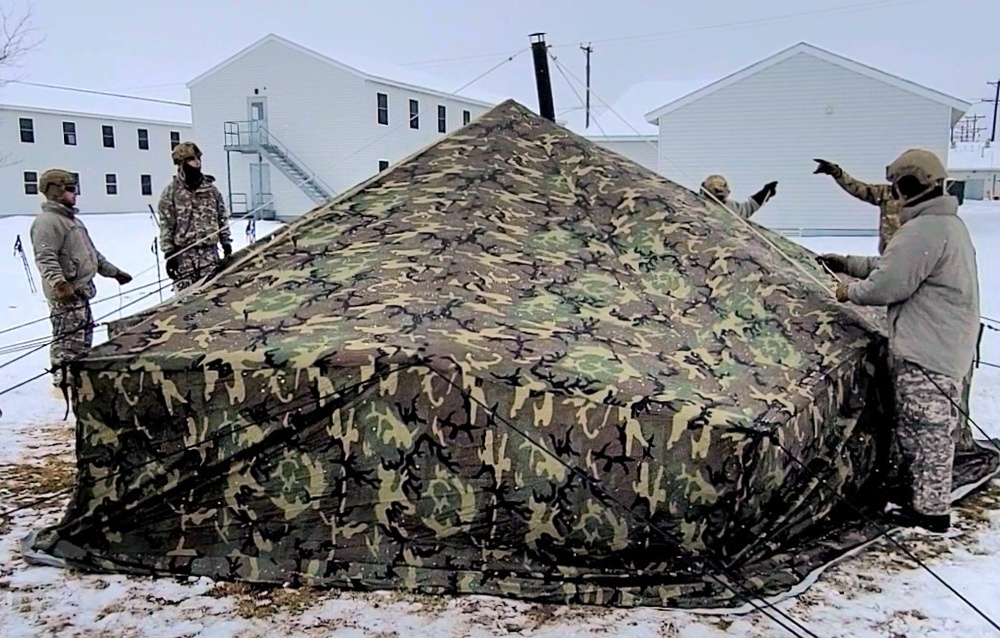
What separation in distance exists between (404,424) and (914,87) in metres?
16.9

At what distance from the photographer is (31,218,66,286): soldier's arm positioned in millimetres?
5168

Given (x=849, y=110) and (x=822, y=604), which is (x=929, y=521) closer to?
(x=822, y=604)

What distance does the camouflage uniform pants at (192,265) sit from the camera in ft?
18.2

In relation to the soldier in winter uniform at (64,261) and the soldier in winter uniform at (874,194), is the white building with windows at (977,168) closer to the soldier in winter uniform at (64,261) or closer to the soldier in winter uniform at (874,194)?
the soldier in winter uniform at (874,194)

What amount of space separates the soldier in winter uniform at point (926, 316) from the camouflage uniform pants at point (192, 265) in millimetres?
3963

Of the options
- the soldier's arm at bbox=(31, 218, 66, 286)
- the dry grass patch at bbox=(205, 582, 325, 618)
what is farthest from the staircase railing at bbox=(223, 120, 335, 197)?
the dry grass patch at bbox=(205, 582, 325, 618)

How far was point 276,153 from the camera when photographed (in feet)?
71.9

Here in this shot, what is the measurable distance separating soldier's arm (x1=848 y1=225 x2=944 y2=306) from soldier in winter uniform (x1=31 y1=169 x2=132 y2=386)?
4303 mm

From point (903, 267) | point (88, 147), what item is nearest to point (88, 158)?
point (88, 147)

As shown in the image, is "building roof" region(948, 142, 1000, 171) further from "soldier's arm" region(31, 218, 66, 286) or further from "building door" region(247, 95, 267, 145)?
"soldier's arm" region(31, 218, 66, 286)

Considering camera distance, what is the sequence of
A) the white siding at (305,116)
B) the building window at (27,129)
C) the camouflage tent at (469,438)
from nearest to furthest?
the camouflage tent at (469,438) < the white siding at (305,116) < the building window at (27,129)

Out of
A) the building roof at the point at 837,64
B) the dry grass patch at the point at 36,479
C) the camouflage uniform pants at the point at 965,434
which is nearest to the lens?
the dry grass patch at the point at 36,479

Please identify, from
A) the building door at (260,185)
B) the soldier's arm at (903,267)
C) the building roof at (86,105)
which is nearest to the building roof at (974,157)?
the building door at (260,185)

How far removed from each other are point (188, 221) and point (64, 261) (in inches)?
30.8
